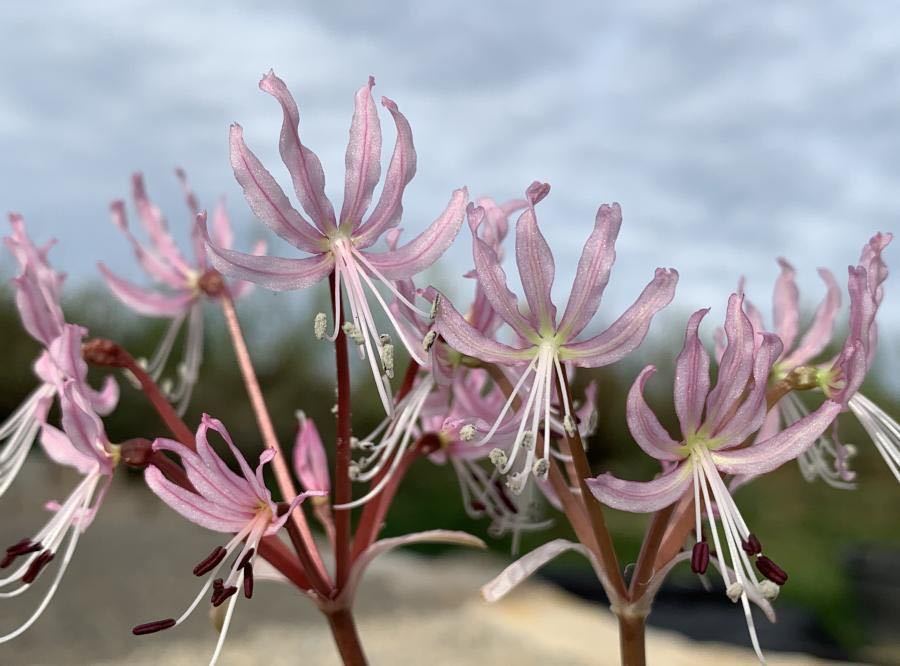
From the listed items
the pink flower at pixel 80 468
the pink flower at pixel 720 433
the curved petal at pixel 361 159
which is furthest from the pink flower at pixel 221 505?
the pink flower at pixel 720 433

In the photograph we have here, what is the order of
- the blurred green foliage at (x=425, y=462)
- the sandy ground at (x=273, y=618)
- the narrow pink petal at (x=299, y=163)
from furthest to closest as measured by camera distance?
1. the blurred green foliage at (x=425, y=462)
2. the sandy ground at (x=273, y=618)
3. the narrow pink petal at (x=299, y=163)

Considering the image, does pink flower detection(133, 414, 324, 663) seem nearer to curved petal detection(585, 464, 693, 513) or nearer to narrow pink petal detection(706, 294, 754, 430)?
curved petal detection(585, 464, 693, 513)

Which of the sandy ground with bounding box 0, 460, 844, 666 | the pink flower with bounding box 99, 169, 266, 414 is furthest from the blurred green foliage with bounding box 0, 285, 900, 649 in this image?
the pink flower with bounding box 99, 169, 266, 414

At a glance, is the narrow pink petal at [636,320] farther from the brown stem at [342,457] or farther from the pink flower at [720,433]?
the brown stem at [342,457]

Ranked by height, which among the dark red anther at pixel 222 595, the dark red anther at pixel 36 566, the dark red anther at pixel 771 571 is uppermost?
the dark red anther at pixel 771 571

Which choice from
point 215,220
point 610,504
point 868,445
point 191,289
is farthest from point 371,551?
point 868,445

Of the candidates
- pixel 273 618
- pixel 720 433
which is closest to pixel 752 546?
pixel 720 433
